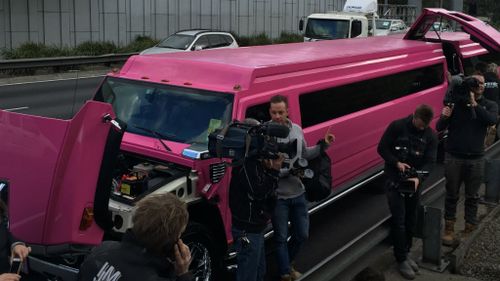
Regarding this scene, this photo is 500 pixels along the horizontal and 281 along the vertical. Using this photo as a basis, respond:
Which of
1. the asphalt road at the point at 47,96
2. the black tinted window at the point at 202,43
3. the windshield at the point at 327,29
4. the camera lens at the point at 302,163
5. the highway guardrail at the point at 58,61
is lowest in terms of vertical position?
the asphalt road at the point at 47,96

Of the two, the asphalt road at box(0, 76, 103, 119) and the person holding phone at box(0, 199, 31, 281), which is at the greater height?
the person holding phone at box(0, 199, 31, 281)

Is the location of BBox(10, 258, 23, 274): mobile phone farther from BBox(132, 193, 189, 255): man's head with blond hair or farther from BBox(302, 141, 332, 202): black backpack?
BBox(302, 141, 332, 202): black backpack

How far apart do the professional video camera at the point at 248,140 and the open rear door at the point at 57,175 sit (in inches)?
29.9

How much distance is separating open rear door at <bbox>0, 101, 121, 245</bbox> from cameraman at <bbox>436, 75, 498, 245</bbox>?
4.00 m

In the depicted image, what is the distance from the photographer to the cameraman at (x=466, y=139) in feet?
21.3

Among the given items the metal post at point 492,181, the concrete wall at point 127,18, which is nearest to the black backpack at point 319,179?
the metal post at point 492,181

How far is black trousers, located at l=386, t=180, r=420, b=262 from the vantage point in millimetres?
5707

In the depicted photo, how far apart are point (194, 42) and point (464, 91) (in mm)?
13770

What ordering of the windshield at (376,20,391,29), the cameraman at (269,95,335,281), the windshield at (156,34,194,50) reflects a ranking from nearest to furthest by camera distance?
the cameraman at (269,95,335,281)
the windshield at (156,34,194,50)
the windshield at (376,20,391,29)

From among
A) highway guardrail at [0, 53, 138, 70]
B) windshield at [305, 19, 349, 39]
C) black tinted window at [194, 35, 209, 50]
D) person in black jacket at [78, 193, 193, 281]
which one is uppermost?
windshield at [305, 19, 349, 39]

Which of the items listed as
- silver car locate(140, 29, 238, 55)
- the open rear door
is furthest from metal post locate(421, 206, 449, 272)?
silver car locate(140, 29, 238, 55)

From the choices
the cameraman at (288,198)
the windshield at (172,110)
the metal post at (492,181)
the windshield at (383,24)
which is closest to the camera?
the cameraman at (288,198)

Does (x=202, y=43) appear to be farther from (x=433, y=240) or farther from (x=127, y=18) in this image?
(x=433, y=240)

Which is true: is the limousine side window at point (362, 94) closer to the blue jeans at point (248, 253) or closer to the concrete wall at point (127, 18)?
the blue jeans at point (248, 253)
